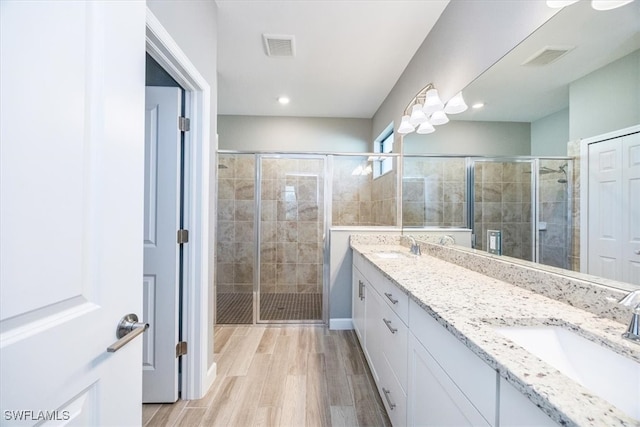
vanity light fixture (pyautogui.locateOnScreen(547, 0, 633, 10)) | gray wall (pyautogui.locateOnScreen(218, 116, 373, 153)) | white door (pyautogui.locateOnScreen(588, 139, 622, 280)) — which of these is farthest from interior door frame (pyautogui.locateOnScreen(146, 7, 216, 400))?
gray wall (pyautogui.locateOnScreen(218, 116, 373, 153))

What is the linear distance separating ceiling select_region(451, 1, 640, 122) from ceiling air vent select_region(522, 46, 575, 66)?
15mm

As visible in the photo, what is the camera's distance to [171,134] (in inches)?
66.8

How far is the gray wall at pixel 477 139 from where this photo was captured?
1.40 m

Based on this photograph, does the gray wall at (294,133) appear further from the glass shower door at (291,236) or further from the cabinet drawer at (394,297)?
the cabinet drawer at (394,297)

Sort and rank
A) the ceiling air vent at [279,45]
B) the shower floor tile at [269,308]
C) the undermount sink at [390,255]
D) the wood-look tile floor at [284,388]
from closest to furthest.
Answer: the wood-look tile floor at [284,388] → the undermount sink at [390,255] → the ceiling air vent at [279,45] → the shower floor tile at [269,308]

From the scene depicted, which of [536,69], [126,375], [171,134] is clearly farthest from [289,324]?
[536,69]

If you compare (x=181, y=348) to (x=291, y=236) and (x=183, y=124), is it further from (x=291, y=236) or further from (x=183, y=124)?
(x=291, y=236)

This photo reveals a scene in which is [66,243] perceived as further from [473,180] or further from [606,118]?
[473,180]

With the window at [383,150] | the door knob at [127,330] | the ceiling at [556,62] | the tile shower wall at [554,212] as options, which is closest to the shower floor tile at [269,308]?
the window at [383,150]

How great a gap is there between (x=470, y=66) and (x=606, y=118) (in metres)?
1.04

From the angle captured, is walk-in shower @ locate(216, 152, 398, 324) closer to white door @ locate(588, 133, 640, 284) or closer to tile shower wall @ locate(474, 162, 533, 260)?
tile shower wall @ locate(474, 162, 533, 260)

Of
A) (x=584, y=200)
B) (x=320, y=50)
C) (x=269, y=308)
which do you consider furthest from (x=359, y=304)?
(x=320, y=50)

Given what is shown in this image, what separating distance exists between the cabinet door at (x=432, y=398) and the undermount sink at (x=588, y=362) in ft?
0.82

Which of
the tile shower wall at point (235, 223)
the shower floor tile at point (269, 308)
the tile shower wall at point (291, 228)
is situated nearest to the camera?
the shower floor tile at point (269, 308)
